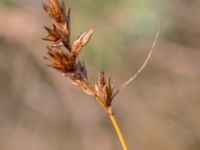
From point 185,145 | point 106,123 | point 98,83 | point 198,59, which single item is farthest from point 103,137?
point 98,83

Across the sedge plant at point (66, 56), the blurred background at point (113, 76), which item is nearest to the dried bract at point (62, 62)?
the sedge plant at point (66, 56)

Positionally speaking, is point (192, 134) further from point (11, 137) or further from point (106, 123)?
point (11, 137)

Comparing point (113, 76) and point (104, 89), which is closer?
point (104, 89)

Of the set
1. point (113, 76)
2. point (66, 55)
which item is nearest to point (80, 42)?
point (66, 55)

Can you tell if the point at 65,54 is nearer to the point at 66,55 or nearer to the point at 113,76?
the point at 66,55

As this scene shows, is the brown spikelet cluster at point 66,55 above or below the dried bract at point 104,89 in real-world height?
above

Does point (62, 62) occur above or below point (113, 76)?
above

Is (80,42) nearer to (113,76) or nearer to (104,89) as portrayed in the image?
(104,89)

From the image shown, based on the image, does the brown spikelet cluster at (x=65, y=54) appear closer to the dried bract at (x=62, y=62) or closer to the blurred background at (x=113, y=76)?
the dried bract at (x=62, y=62)

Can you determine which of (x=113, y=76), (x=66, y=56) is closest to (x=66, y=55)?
(x=66, y=56)

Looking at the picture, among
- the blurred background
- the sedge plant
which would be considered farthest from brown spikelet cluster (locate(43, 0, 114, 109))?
the blurred background
